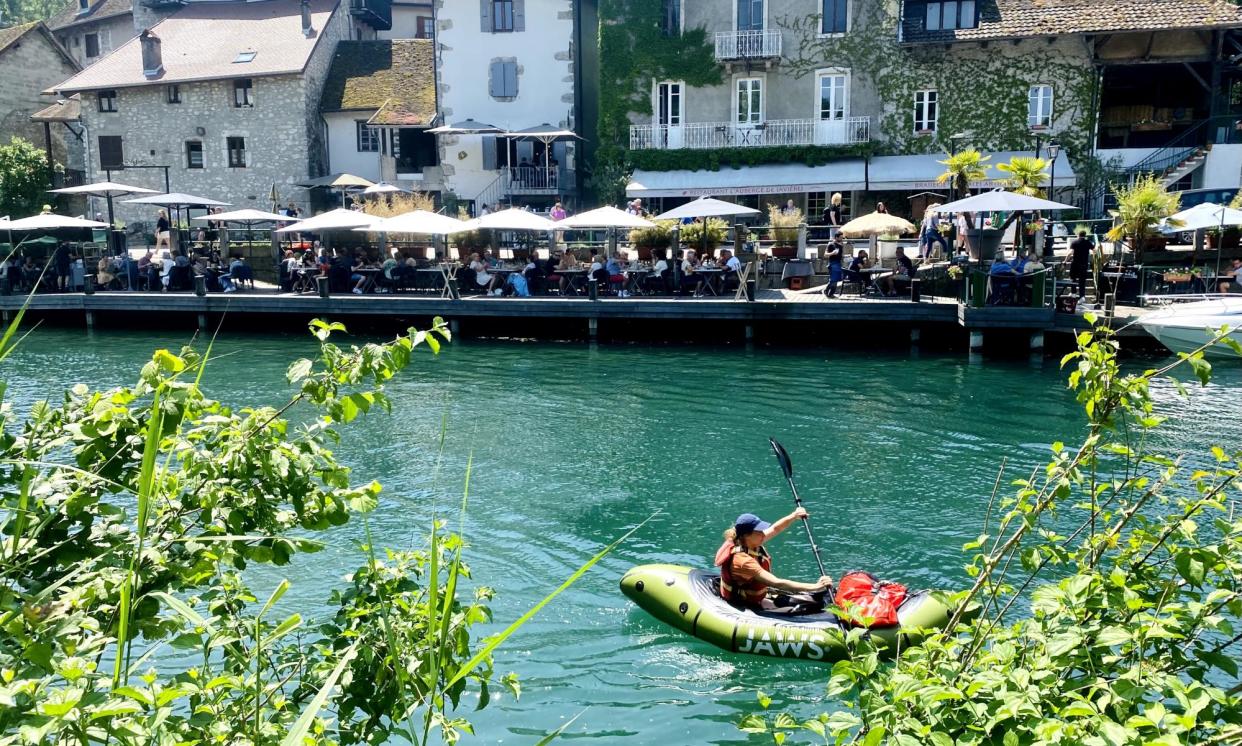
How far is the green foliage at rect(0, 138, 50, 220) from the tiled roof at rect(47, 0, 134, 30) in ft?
40.3

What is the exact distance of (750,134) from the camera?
121ft

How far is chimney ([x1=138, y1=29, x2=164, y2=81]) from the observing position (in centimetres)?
4288

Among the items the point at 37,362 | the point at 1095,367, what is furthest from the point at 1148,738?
the point at 37,362

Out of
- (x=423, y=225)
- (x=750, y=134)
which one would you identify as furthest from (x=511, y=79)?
(x=423, y=225)

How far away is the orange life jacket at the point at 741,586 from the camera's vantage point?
9.52 metres

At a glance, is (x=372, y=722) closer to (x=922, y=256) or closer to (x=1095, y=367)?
(x=1095, y=367)

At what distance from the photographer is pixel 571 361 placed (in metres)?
23.5

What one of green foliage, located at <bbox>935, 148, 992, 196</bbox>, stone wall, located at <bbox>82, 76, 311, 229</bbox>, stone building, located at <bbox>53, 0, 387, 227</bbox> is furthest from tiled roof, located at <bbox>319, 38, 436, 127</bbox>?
green foliage, located at <bbox>935, 148, 992, 196</bbox>

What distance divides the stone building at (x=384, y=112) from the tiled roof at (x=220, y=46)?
→ 192 cm

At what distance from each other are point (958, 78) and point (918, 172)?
3.67m

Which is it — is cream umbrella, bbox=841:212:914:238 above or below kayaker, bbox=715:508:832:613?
above

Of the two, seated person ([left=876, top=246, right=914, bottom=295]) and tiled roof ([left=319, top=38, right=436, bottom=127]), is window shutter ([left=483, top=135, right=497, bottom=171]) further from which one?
seated person ([left=876, top=246, right=914, bottom=295])

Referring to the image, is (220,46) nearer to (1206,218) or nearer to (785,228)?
(785,228)

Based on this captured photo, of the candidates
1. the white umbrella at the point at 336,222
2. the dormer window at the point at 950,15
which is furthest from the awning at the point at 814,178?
the white umbrella at the point at 336,222
